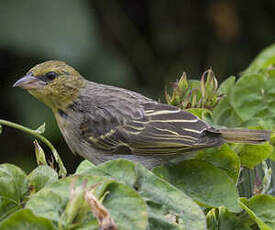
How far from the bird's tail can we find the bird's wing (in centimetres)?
4

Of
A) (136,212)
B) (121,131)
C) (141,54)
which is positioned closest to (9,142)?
(141,54)

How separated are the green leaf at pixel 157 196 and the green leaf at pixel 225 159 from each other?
1.68 ft

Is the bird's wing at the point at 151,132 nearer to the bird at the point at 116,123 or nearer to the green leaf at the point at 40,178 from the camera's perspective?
the bird at the point at 116,123

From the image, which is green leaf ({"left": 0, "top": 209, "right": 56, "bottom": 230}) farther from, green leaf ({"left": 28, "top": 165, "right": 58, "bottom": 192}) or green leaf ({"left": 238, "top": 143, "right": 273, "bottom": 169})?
green leaf ({"left": 238, "top": 143, "right": 273, "bottom": 169})

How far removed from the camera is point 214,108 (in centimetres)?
244

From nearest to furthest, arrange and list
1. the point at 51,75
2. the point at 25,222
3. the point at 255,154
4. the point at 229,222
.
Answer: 1. the point at 25,222
2. the point at 229,222
3. the point at 255,154
4. the point at 51,75

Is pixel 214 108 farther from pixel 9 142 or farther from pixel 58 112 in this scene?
pixel 9 142

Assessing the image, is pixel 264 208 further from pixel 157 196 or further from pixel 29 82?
pixel 29 82

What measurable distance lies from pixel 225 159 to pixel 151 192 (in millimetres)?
611

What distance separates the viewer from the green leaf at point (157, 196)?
1.39 metres

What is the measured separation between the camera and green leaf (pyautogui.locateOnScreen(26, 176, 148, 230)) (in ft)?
4.07

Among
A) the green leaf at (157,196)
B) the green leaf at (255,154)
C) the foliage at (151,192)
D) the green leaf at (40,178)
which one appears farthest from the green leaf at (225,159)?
the green leaf at (40,178)

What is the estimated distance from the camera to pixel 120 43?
545cm

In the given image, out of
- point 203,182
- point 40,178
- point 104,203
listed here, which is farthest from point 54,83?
point 104,203
